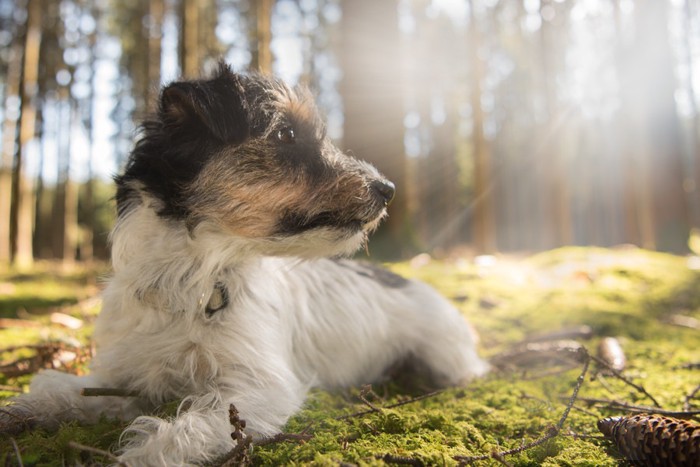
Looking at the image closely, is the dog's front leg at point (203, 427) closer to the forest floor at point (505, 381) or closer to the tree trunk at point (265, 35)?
the forest floor at point (505, 381)

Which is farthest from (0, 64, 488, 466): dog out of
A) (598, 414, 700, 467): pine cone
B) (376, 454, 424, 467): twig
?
(598, 414, 700, 467): pine cone

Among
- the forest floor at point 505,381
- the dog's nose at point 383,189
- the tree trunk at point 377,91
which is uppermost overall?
the tree trunk at point 377,91

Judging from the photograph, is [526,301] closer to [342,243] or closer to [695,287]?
[695,287]

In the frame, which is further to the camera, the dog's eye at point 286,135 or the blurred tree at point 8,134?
the blurred tree at point 8,134

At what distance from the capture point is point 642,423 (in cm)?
209

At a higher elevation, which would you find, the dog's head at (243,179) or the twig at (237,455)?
the dog's head at (243,179)

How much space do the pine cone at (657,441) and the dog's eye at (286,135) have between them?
241cm

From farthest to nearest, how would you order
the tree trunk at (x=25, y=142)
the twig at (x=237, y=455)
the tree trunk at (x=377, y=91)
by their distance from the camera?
the tree trunk at (x=25, y=142) → the tree trunk at (x=377, y=91) → the twig at (x=237, y=455)

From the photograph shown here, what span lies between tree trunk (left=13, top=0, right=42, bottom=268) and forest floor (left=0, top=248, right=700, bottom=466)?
11673mm

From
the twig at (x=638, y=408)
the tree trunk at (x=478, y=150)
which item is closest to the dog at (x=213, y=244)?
the twig at (x=638, y=408)

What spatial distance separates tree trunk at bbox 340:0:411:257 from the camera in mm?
9047

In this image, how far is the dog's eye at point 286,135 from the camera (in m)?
3.04

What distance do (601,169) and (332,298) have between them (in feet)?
160

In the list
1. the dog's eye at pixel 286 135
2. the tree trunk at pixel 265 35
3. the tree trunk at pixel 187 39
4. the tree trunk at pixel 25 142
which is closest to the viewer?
the dog's eye at pixel 286 135
